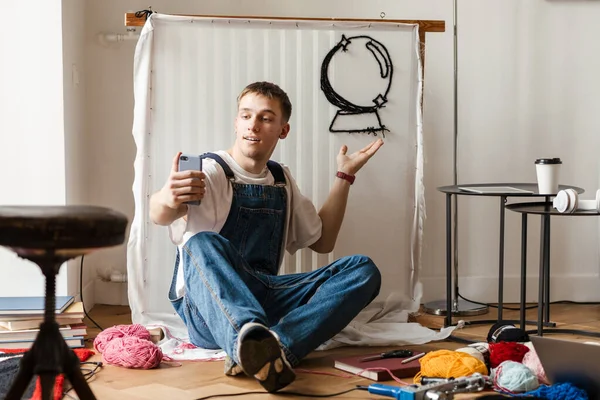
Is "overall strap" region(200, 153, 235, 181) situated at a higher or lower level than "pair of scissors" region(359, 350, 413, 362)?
higher

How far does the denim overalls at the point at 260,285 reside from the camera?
2.16 m

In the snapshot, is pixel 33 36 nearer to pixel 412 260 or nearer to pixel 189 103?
pixel 189 103

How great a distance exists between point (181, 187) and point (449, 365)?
0.84m

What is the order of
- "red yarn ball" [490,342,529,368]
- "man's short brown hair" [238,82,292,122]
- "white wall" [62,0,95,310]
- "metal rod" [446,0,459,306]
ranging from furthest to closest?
1. "metal rod" [446,0,459,306]
2. "white wall" [62,0,95,310]
3. "man's short brown hair" [238,82,292,122]
4. "red yarn ball" [490,342,529,368]

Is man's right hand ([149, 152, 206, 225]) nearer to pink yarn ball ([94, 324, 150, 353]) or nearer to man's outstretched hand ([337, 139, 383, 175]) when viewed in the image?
pink yarn ball ([94, 324, 150, 353])

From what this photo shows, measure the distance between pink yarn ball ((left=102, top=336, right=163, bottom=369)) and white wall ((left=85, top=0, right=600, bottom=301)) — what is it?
96 cm

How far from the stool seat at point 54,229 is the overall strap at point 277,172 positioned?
122 centimetres

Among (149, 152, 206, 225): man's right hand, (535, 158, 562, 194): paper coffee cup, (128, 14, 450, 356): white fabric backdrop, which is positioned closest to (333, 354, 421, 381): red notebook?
(128, 14, 450, 356): white fabric backdrop

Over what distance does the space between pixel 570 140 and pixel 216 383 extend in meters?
1.94

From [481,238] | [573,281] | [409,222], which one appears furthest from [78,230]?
[573,281]

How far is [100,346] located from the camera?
2.41 m

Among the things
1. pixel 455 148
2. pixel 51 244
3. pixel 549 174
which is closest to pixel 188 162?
pixel 51 244

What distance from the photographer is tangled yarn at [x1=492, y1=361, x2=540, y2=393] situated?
1980 millimetres

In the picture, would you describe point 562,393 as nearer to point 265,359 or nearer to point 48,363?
point 265,359
